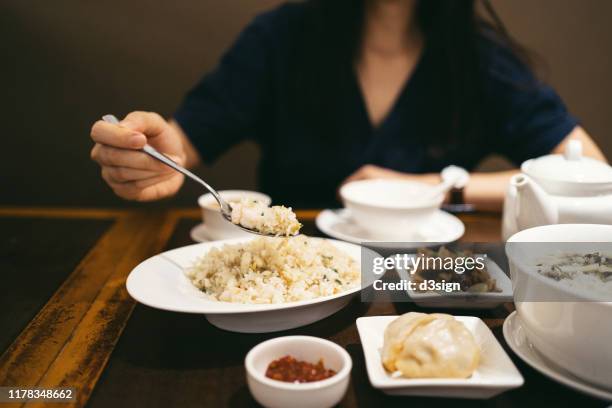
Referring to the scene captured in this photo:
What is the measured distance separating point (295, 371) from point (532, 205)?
753 mm

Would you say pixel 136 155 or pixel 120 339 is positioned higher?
pixel 136 155

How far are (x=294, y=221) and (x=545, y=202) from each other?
1.95ft

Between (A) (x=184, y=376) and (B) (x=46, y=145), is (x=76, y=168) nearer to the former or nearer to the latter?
(B) (x=46, y=145)

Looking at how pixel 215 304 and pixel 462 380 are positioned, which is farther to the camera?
pixel 215 304

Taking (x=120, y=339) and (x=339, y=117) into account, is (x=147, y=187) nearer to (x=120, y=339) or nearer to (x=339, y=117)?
(x=120, y=339)

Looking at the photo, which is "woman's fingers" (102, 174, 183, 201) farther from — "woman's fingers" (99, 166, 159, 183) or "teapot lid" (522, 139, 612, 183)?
"teapot lid" (522, 139, 612, 183)

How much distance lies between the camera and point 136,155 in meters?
1.39

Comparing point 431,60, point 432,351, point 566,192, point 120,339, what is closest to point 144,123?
point 120,339

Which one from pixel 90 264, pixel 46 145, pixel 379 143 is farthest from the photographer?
pixel 46 145

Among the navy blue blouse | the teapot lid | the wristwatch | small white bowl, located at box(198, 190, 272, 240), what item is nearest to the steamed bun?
the teapot lid

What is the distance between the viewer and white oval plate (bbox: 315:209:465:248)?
1.58 m

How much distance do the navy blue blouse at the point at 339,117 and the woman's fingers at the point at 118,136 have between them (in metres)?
0.93

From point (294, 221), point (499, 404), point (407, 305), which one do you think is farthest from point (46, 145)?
point (499, 404)

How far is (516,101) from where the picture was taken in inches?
90.8
